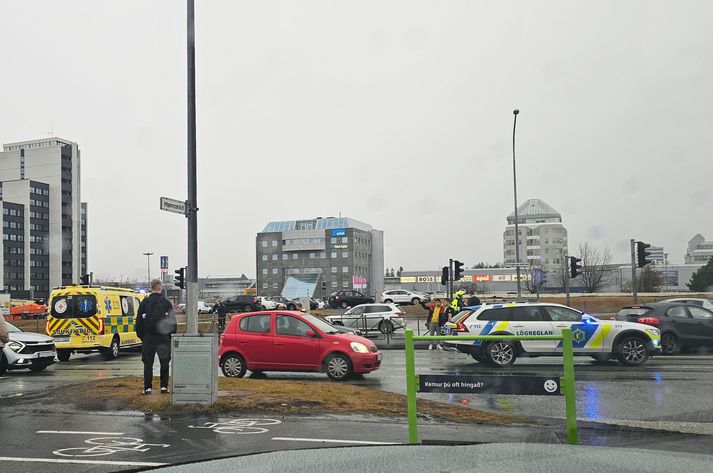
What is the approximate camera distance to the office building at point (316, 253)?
135 m

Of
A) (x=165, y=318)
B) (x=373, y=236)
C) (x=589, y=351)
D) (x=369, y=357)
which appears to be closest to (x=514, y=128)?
(x=589, y=351)

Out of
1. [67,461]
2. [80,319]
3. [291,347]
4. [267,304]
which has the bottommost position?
[267,304]

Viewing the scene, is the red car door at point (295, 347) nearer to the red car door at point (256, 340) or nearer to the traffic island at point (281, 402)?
the red car door at point (256, 340)

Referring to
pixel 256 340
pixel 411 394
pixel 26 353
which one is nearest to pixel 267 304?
pixel 26 353

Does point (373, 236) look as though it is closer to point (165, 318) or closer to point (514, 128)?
point (514, 128)

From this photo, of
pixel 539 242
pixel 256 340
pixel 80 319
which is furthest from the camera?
pixel 539 242

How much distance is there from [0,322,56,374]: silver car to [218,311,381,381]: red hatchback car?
206 inches

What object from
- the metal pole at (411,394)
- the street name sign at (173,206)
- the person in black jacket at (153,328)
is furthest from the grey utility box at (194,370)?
the metal pole at (411,394)

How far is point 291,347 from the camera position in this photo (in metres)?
13.5

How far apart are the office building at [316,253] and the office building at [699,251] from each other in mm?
72943

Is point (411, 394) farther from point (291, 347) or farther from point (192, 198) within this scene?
point (291, 347)

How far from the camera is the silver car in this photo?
51.2 ft

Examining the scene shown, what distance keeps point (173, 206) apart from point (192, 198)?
0.35 metres

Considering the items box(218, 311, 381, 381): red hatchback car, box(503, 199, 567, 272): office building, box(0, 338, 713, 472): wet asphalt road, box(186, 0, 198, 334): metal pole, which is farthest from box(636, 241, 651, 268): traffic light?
box(503, 199, 567, 272): office building
